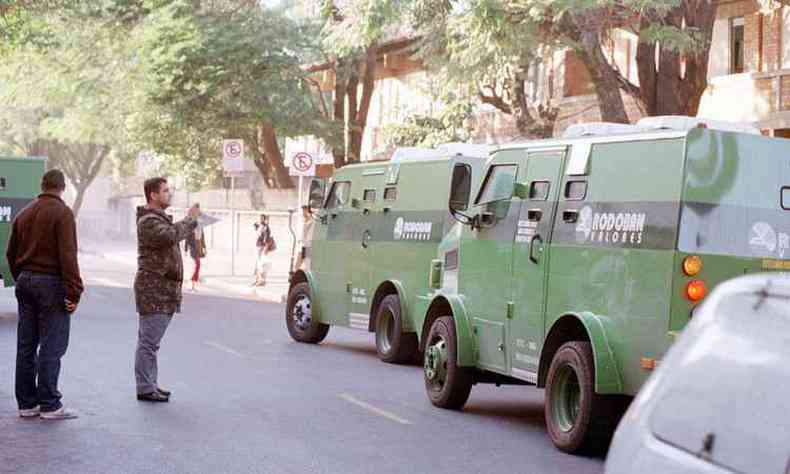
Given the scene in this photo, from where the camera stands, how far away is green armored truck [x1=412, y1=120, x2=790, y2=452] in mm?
10359

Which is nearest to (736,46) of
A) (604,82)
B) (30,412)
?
(604,82)

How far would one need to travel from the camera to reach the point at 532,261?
12.1 meters

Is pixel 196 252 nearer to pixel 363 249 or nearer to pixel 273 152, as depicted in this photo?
pixel 273 152

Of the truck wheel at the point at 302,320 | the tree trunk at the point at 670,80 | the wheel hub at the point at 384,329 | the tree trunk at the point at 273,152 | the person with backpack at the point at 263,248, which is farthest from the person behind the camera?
the tree trunk at the point at 273,152

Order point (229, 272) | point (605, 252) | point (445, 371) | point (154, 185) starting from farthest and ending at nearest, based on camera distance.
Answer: point (229, 272)
point (445, 371)
point (154, 185)
point (605, 252)

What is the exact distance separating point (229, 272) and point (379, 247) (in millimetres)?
24152

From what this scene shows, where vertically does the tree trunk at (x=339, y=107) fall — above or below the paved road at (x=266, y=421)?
above

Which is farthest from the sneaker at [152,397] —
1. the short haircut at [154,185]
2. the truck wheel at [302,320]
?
the truck wheel at [302,320]

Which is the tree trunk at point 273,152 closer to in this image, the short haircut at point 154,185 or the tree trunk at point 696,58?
the tree trunk at point 696,58

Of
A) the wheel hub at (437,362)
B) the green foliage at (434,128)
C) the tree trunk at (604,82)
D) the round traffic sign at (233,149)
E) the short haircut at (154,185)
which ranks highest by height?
the tree trunk at (604,82)

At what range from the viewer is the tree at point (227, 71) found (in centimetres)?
3834

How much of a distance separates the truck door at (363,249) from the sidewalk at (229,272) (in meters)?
12.6

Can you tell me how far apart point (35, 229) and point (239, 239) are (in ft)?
146

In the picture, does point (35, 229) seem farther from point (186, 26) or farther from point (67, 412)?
point (186, 26)
